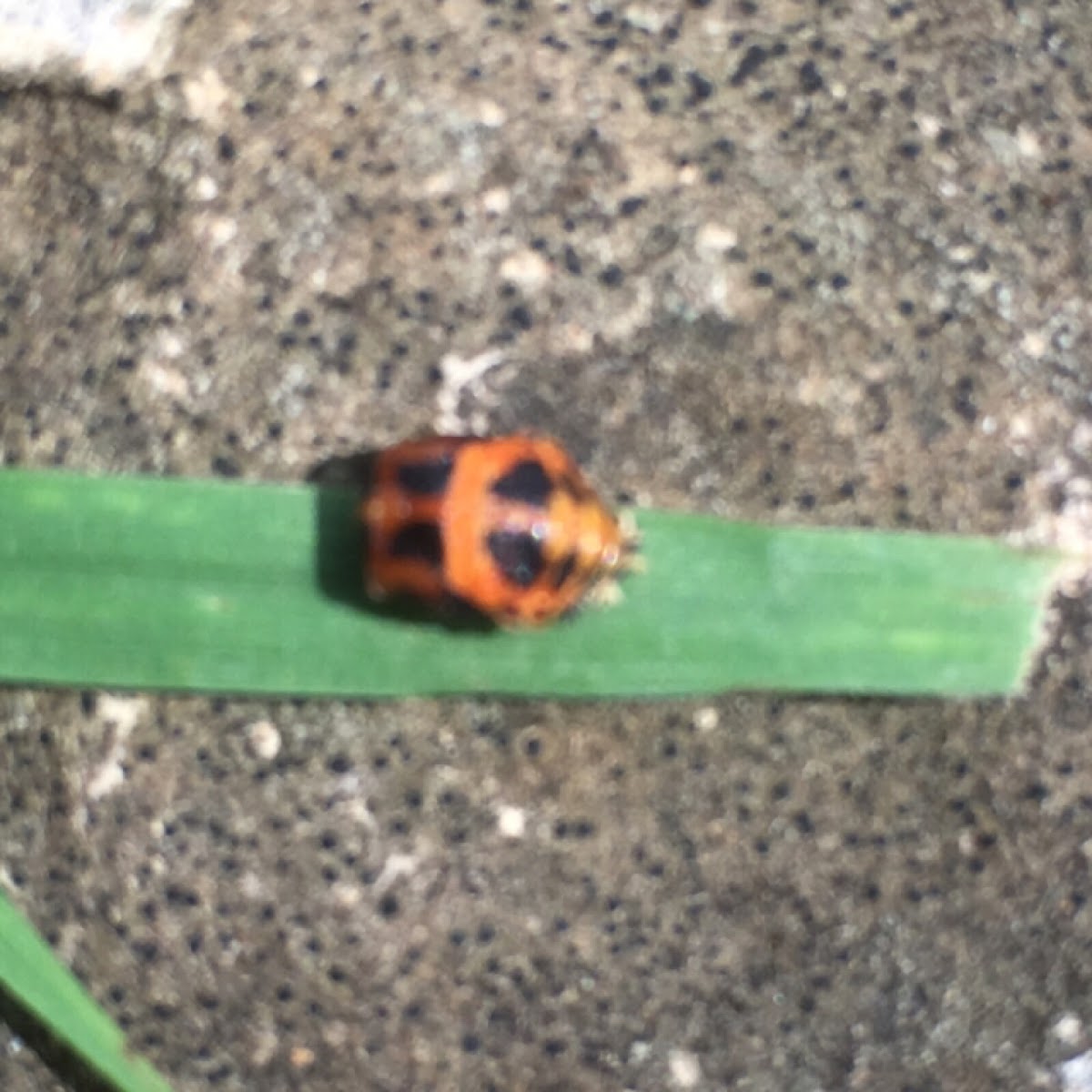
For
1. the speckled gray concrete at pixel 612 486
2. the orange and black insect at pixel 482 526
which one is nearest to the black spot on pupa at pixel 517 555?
the orange and black insect at pixel 482 526

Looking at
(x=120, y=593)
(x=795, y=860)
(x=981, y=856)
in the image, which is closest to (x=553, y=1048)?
(x=795, y=860)

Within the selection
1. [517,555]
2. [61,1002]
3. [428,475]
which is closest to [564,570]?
[517,555]

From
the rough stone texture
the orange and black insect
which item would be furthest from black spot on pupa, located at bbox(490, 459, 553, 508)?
the rough stone texture

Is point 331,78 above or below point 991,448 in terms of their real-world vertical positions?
above

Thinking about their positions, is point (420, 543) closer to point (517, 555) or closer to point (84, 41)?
point (517, 555)

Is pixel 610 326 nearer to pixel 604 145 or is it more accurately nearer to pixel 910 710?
pixel 604 145

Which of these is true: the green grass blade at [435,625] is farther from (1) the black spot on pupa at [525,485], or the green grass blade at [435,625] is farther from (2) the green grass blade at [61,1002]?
(2) the green grass blade at [61,1002]

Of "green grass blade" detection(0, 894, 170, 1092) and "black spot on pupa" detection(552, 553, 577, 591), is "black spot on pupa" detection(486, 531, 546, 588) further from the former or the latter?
"green grass blade" detection(0, 894, 170, 1092)

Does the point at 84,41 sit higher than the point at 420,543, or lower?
higher
